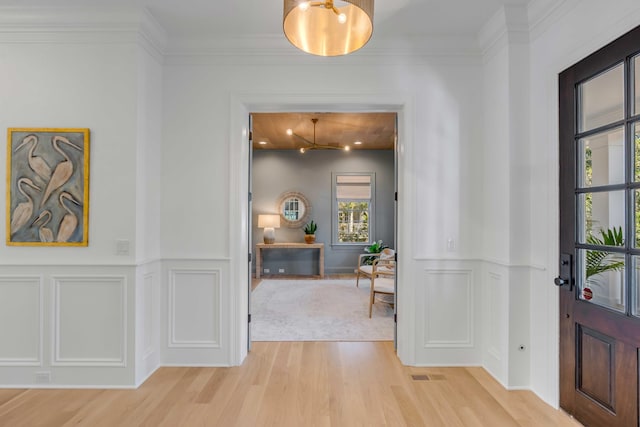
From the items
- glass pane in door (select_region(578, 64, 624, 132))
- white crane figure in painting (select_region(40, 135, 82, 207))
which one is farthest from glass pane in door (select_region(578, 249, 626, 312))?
white crane figure in painting (select_region(40, 135, 82, 207))

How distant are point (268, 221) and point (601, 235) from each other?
236 inches

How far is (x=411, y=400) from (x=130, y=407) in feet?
6.32

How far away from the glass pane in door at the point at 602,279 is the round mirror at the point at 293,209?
588cm

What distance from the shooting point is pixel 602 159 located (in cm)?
204

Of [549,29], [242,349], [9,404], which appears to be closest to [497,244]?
[549,29]

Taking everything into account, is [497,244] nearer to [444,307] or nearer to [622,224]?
[444,307]

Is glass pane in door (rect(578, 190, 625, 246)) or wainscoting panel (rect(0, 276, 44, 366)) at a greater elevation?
glass pane in door (rect(578, 190, 625, 246))

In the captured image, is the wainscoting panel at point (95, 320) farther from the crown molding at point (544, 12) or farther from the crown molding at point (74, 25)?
the crown molding at point (544, 12)

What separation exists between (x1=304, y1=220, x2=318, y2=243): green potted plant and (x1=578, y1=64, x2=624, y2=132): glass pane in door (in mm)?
5724

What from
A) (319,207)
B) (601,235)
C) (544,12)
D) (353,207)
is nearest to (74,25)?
(544,12)

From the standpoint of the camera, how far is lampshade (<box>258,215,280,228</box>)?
7.35 m

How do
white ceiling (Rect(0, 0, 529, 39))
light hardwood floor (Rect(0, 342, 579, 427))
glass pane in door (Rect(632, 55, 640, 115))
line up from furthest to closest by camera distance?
white ceiling (Rect(0, 0, 529, 39)), light hardwood floor (Rect(0, 342, 579, 427)), glass pane in door (Rect(632, 55, 640, 115))

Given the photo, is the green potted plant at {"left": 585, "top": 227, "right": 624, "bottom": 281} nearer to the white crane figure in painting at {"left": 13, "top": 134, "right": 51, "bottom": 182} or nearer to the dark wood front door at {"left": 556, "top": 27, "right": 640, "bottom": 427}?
the dark wood front door at {"left": 556, "top": 27, "right": 640, "bottom": 427}

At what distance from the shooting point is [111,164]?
8.65 feet
